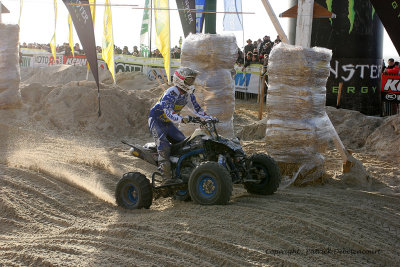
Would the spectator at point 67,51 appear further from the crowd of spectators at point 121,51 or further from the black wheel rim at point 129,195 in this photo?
the black wheel rim at point 129,195

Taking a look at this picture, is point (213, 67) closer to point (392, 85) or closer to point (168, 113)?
point (168, 113)

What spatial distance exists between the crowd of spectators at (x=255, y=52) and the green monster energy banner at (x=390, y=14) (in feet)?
29.0

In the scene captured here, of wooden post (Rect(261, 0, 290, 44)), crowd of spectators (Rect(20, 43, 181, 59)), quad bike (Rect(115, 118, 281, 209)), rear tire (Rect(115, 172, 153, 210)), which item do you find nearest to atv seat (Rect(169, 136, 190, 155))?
quad bike (Rect(115, 118, 281, 209))

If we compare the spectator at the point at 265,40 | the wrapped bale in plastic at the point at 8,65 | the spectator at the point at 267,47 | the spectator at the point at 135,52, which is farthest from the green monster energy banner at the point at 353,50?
the spectator at the point at 135,52

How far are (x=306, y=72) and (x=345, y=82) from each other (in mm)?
5370

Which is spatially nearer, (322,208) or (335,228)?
(335,228)

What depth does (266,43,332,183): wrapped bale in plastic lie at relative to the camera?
7.46 meters

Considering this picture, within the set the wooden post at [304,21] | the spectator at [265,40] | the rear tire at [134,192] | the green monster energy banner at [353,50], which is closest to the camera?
the rear tire at [134,192]

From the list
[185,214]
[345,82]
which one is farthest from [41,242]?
[345,82]

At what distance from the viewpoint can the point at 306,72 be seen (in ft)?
24.4

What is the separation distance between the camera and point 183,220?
542 centimetres

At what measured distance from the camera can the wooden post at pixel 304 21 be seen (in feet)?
25.8

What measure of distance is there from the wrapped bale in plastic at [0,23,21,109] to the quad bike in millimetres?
7402

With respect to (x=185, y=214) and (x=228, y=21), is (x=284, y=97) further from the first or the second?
(x=228, y=21)
